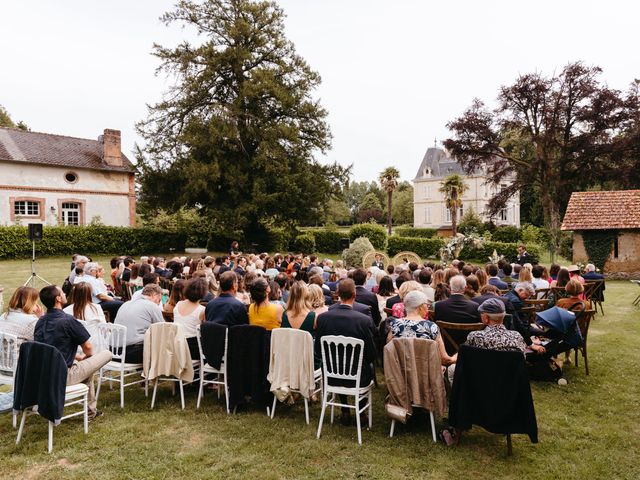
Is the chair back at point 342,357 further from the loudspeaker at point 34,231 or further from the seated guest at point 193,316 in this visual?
the loudspeaker at point 34,231

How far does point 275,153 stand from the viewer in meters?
26.5

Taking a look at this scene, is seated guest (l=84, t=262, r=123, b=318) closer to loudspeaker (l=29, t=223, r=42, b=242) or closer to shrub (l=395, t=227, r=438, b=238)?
loudspeaker (l=29, t=223, r=42, b=242)

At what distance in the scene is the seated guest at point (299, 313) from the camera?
5.14 meters

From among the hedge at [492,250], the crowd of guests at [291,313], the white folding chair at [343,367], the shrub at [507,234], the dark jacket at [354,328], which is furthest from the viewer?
the shrub at [507,234]

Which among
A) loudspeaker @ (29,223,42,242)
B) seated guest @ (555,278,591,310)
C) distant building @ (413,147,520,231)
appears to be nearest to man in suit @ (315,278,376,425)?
seated guest @ (555,278,591,310)

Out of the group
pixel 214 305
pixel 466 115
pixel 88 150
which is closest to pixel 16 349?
pixel 214 305

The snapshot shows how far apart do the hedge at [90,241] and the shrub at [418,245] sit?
1383 cm

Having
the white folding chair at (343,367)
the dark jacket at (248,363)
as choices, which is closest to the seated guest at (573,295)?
the white folding chair at (343,367)

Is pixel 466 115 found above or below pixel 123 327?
above

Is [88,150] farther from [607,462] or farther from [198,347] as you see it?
[607,462]

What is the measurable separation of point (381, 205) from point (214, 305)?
77.5 meters

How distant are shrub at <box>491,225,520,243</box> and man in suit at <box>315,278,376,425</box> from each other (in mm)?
33857

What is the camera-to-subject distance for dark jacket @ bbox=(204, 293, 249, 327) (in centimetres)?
536

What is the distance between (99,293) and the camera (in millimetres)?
7891
